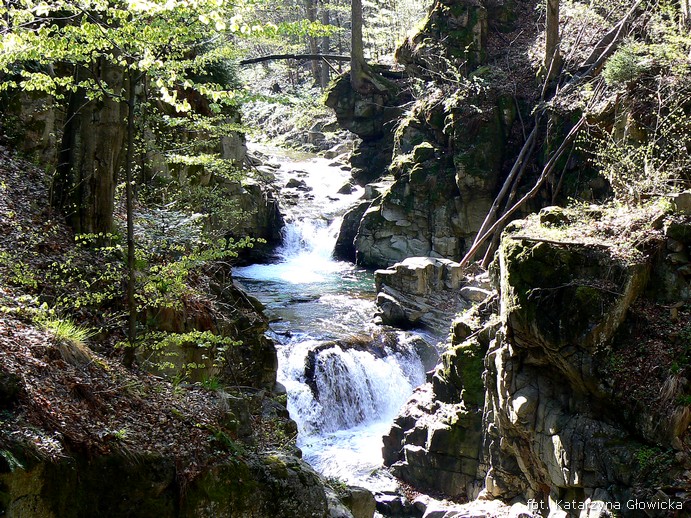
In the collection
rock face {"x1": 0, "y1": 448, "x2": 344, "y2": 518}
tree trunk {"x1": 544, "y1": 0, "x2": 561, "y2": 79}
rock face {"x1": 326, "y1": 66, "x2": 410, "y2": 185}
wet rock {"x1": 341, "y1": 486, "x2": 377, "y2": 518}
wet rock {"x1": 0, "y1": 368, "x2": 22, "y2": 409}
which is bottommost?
wet rock {"x1": 341, "y1": 486, "x2": 377, "y2": 518}

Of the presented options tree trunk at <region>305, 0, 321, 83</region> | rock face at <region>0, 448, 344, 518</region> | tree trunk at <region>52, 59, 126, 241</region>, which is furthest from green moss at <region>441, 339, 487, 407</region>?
tree trunk at <region>305, 0, 321, 83</region>

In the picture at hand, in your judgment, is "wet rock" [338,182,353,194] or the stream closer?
the stream

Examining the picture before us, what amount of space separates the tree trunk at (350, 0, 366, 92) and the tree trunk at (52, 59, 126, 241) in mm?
18088


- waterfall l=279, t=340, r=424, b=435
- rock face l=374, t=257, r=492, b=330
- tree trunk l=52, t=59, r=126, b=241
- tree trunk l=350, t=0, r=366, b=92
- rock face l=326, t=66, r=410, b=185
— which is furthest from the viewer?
rock face l=326, t=66, r=410, b=185

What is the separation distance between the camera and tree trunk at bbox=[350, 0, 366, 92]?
2444 cm

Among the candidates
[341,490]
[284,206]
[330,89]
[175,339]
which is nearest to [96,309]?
[175,339]

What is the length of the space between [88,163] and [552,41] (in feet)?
50.1

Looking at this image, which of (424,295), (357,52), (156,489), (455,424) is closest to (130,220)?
(156,489)

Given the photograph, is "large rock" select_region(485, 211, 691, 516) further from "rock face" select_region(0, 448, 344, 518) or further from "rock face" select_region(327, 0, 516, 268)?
"rock face" select_region(327, 0, 516, 268)

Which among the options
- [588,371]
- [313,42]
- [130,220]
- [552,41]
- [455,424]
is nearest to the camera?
[130,220]

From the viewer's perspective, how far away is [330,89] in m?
25.9

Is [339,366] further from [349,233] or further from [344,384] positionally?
[349,233]

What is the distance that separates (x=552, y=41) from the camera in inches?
708

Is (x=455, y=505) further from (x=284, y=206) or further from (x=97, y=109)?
(x=284, y=206)
